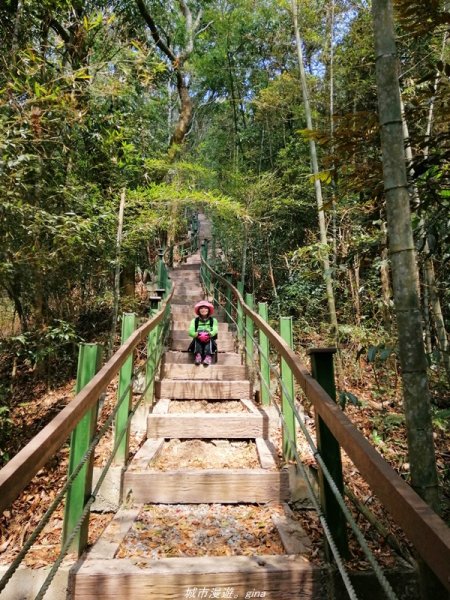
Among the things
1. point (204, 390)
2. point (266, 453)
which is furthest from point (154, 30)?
point (266, 453)

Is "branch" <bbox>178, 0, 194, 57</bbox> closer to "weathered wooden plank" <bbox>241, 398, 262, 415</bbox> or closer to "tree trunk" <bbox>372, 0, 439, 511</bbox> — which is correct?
"weathered wooden plank" <bbox>241, 398, 262, 415</bbox>

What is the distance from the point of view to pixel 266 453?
3.11 metres

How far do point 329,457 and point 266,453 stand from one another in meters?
1.28

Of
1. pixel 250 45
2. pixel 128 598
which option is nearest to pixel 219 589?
pixel 128 598

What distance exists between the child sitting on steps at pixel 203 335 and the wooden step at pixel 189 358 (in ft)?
0.91

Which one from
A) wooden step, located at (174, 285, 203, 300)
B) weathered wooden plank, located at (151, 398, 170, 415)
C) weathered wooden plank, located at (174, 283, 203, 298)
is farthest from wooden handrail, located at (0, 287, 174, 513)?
weathered wooden plank, located at (174, 283, 203, 298)

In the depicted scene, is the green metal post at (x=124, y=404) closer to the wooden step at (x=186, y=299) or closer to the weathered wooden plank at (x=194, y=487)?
the weathered wooden plank at (x=194, y=487)

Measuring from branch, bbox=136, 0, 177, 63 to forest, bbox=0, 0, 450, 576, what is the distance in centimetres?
8

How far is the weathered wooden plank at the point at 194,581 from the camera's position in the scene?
183cm

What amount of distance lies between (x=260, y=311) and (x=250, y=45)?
Answer: 14841 millimetres

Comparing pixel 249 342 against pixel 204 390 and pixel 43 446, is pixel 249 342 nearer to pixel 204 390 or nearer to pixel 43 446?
pixel 204 390

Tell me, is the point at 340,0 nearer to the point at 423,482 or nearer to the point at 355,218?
the point at 355,218

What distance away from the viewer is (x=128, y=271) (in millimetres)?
9109

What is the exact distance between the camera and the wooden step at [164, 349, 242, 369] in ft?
18.5
